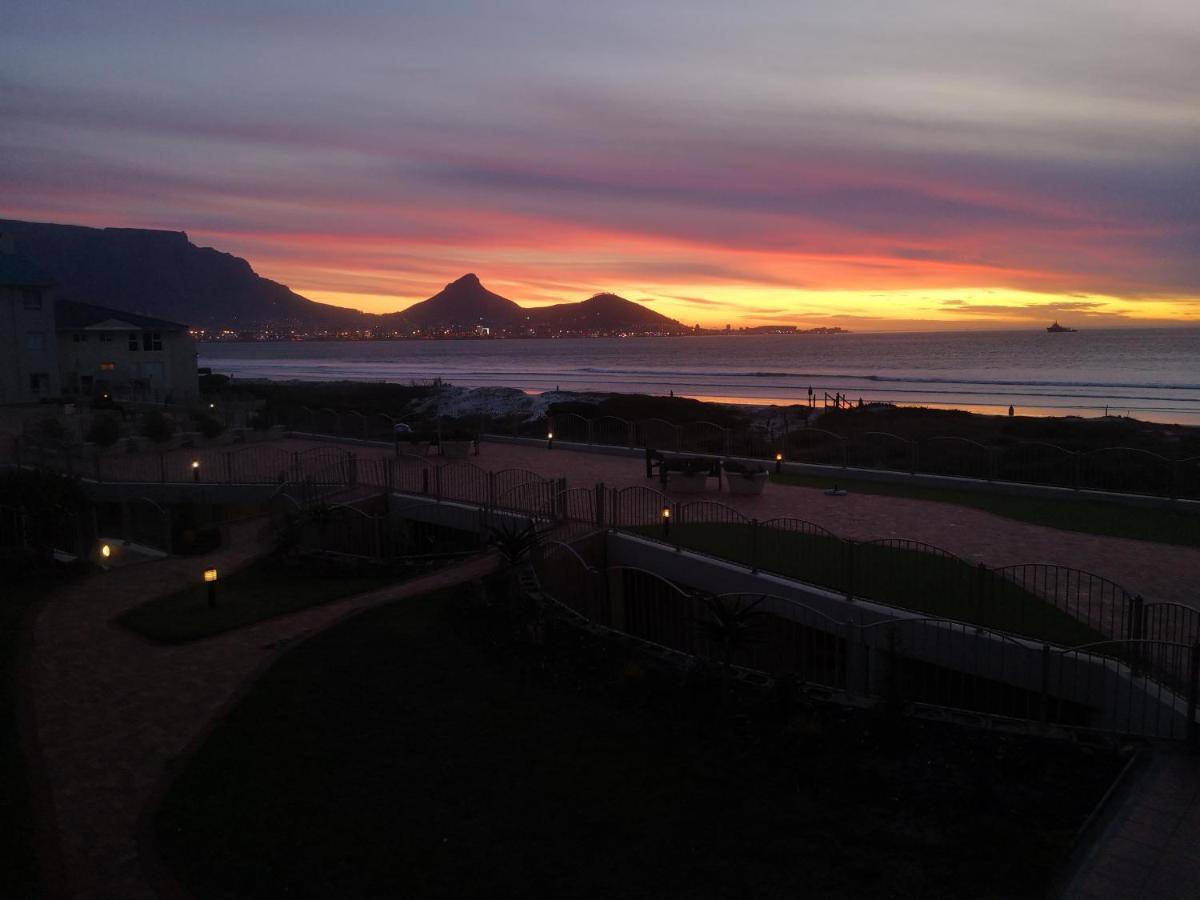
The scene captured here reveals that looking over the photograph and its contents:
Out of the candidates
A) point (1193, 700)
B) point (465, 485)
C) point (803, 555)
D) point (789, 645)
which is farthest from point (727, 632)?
point (465, 485)

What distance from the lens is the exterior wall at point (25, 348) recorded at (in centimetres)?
4034

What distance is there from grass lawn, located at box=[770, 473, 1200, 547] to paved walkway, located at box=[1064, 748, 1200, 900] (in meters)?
7.89

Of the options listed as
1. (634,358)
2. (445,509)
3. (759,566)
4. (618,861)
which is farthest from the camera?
(634,358)

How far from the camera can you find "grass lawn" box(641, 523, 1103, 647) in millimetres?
9633

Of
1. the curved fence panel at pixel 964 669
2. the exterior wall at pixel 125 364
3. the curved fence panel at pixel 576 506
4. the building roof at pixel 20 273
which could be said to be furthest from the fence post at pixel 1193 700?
the building roof at pixel 20 273

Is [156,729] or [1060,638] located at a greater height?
[1060,638]

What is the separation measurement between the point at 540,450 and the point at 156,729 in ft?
55.2

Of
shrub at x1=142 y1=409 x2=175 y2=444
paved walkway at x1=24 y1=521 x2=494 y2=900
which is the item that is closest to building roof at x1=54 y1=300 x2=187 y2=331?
shrub at x1=142 y1=409 x2=175 y2=444

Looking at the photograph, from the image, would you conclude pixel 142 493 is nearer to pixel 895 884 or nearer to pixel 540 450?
pixel 540 450

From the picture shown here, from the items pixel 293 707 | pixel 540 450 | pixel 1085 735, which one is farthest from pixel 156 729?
pixel 540 450

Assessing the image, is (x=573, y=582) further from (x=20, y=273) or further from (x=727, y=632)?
(x=20, y=273)

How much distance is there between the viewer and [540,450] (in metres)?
24.7

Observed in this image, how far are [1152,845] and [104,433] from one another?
2565 cm

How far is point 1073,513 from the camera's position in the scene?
15.5m
